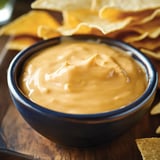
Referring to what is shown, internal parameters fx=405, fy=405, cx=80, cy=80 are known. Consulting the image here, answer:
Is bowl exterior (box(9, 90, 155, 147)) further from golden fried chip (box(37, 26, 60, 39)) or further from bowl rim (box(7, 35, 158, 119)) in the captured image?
golden fried chip (box(37, 26, 60, 39))

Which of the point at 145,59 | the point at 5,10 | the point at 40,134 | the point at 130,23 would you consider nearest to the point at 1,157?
the point at 40,134

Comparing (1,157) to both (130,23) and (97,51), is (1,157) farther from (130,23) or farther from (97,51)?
(130,23)

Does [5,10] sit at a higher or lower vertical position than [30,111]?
lower

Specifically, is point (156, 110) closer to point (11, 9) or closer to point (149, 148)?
point (149, 148)

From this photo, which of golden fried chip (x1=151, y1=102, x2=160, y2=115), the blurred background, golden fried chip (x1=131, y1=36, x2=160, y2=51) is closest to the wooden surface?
golden fried chip (x1=151, y1=102, x2=160, y2=115)

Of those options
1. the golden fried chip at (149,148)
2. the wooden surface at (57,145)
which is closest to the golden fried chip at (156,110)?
the wooden surface at (57,145)

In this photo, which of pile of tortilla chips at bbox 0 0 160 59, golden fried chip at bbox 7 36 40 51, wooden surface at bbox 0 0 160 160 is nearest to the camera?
wooden surface at bbox 0 0 160 160

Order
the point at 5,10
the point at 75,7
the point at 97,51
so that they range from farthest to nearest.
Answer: the point at 5,10 → the point at 75,7 → the point at 97,51
